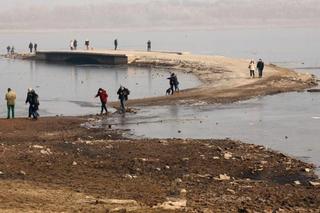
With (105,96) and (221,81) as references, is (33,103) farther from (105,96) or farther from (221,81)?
(221,81)

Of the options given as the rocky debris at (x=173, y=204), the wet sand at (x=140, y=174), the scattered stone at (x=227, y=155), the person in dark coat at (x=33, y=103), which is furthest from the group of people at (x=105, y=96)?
the rocky debris at (x=173, y=204)

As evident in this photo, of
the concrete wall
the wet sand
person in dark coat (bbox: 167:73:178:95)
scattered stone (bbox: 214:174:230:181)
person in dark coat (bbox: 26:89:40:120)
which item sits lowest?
scattered stone (bbox: 214:174:230:181)

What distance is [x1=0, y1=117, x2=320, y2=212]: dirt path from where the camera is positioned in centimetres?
1405

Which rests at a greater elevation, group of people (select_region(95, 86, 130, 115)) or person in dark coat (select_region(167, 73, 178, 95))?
person in dark coat (select_region(167, 73, 178, 95))

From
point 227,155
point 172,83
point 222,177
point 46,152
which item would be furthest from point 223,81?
point 222,177

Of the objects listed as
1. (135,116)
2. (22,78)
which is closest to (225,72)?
(22,78)

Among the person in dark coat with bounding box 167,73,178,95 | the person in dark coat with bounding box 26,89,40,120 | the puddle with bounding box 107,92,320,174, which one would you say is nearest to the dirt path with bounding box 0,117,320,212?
the puddle with bounding box 107,92,320,174

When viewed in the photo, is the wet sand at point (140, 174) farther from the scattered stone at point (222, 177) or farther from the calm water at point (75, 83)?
the calm water at point (75, 83)

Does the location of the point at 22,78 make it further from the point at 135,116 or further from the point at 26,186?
the point at 26,186

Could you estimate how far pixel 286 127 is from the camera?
2811cm

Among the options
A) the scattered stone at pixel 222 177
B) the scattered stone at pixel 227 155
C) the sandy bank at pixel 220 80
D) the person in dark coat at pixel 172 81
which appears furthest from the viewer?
the person in dark coat at pixel 172 81

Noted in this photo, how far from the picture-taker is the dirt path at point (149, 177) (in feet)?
46.1

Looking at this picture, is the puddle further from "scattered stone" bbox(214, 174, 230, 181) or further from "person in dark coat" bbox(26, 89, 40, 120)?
"scattered stone" bbox(214, 174, 230, 181)

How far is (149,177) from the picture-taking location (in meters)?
17.6
